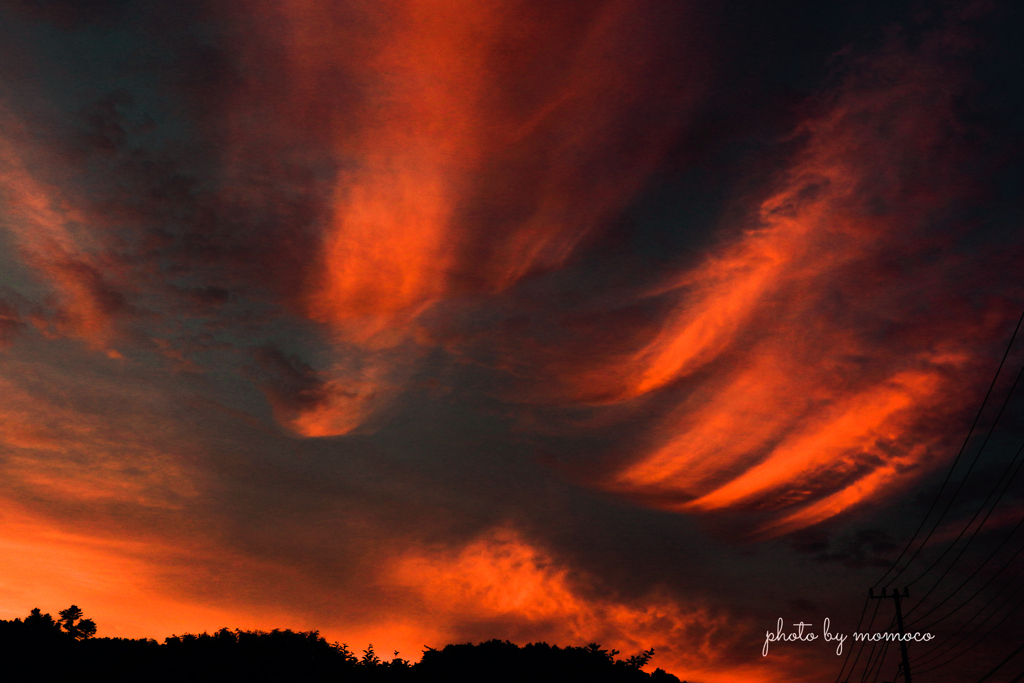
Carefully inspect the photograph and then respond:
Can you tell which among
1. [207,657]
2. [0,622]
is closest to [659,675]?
[207,657]

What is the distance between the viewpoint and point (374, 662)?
56.6m

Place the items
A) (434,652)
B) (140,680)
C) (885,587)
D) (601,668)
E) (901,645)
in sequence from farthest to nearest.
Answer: (434,652), (601,668), (885,587), (901,645), (140,680)

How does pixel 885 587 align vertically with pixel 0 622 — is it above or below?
above

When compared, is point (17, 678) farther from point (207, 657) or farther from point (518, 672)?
point (518, 672)

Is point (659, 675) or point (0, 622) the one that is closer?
point (0, 622)

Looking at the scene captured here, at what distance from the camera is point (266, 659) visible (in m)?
52.3

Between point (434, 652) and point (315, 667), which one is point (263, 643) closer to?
point (315, 667)

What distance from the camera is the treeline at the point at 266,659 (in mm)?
50750

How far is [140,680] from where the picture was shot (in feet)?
161

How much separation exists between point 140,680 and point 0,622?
2162 centimetres

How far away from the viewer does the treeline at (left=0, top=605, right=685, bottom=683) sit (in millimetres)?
50750

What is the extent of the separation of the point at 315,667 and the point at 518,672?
2131 cm

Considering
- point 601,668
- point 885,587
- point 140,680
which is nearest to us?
point 140,680

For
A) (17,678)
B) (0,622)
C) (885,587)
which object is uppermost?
(885,587)
